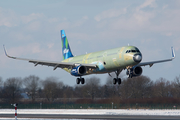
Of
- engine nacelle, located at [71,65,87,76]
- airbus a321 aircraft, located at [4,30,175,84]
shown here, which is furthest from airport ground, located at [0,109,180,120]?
engine nacelle, located at [71,65,87,76]

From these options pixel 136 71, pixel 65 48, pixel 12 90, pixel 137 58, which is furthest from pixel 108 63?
pixel 12 90

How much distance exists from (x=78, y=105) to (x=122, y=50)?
3838 centimetres

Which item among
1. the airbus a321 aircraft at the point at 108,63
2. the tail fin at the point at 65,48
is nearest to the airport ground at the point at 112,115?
the airbus a321 aircraft at the point at 108,63

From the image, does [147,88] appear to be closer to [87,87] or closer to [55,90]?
[87,87]

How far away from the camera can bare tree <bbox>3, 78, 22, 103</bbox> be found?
278ft

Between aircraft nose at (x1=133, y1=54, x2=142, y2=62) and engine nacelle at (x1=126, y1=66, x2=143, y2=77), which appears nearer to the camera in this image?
aircraft nose at (x1=133, y1=54, x2=142, y2=62)

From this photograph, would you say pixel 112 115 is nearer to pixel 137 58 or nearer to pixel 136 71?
pixel 136 71

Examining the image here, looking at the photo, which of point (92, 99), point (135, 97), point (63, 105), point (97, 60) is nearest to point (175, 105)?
point (135, 97)

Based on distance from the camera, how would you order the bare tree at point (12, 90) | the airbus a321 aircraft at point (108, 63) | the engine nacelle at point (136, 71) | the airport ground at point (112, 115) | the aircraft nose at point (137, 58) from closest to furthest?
the aircraft nose at point (137, 58) → the airbus a321 aircraft at point (108, 63) → the airport ground at point (112, 115) → the engine nacelle at point (136, 71) → the bare tree at point (12, 90)

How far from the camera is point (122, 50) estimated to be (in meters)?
44.7

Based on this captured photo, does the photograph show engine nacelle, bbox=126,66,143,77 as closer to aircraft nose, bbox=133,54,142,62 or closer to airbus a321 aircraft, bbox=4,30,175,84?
airbus a321 aircraft, bbox=4,30,175,84

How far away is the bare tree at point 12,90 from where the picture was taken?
84.8m

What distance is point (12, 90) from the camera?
84.8 m

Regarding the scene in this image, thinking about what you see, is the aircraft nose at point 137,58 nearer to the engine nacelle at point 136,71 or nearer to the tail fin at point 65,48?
the engine nacelle at point 136,71
